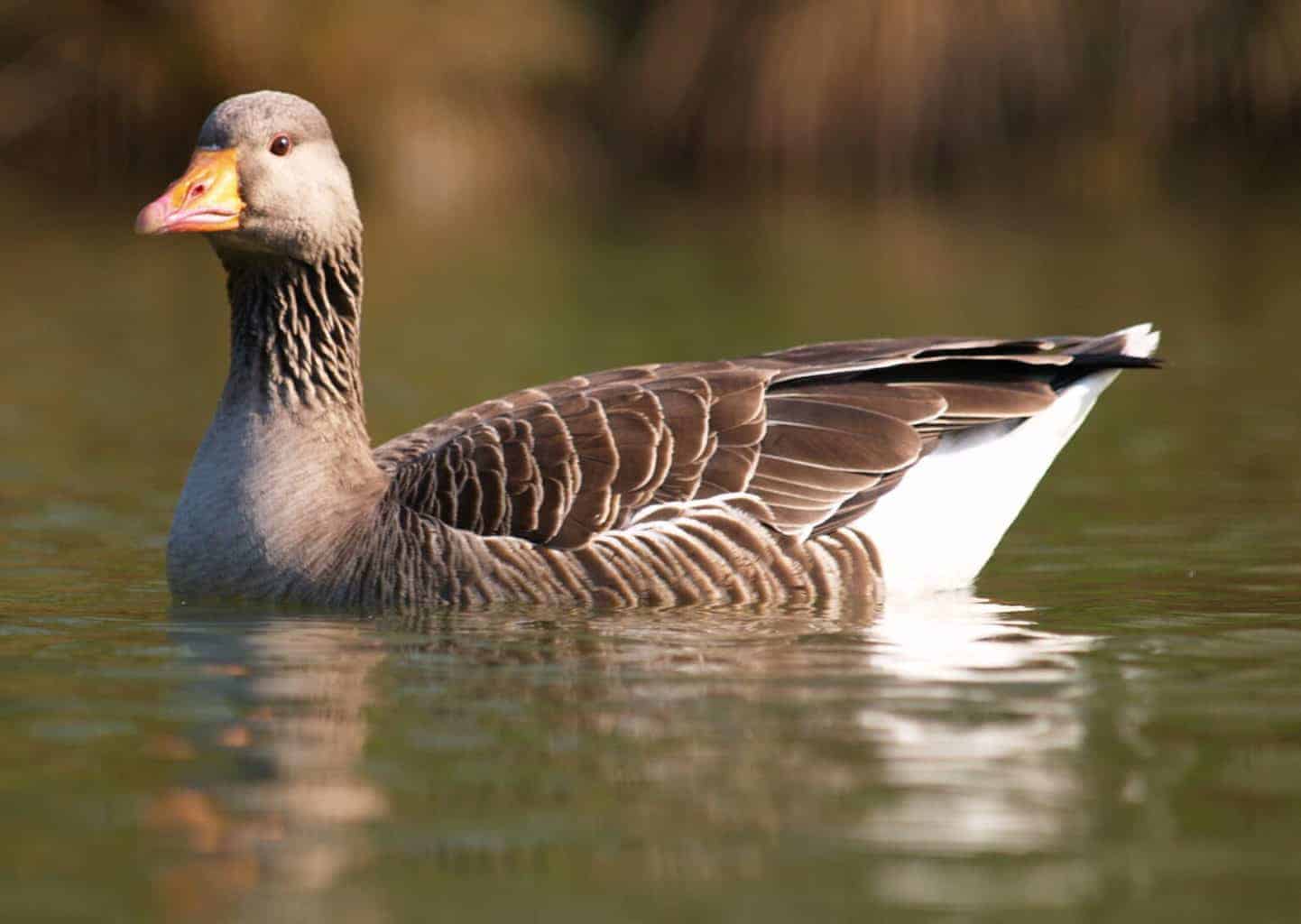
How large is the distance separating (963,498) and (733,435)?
106cm

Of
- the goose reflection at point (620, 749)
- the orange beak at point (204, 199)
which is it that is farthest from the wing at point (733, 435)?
the orange beak at point (204, 199)

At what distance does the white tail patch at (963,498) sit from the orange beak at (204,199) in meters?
2.94

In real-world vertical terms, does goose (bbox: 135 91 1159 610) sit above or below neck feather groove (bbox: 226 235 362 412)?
below

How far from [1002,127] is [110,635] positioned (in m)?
22.3

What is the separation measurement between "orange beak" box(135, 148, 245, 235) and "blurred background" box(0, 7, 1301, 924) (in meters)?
1.59

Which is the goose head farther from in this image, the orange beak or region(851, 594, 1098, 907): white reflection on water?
region(851, 594, 1098, 907): white reflection on water

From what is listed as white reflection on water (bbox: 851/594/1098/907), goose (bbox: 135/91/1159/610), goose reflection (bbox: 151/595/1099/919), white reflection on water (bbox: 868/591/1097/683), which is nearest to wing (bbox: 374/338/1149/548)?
goose (bbox: 135/91/1159/610)

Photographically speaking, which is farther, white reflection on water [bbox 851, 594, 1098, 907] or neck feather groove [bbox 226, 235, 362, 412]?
neck feather groove [bbox 226, 235, 362, 412]

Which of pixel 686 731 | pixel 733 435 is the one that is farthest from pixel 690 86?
pixel 686 731

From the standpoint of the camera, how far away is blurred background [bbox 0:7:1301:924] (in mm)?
5883

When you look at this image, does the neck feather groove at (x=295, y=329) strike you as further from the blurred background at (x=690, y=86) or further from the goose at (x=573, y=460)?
the blurred background at (x=690, y=86)

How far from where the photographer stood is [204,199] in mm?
9250

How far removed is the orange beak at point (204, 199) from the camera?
9.13 m

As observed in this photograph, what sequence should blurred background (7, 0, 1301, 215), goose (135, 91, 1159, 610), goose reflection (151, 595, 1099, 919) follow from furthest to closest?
blurred background (7, 0, 1301, 215) → goose (135, 91, 1159, 610) → goose reflection (151, 595, 1099, 919)
